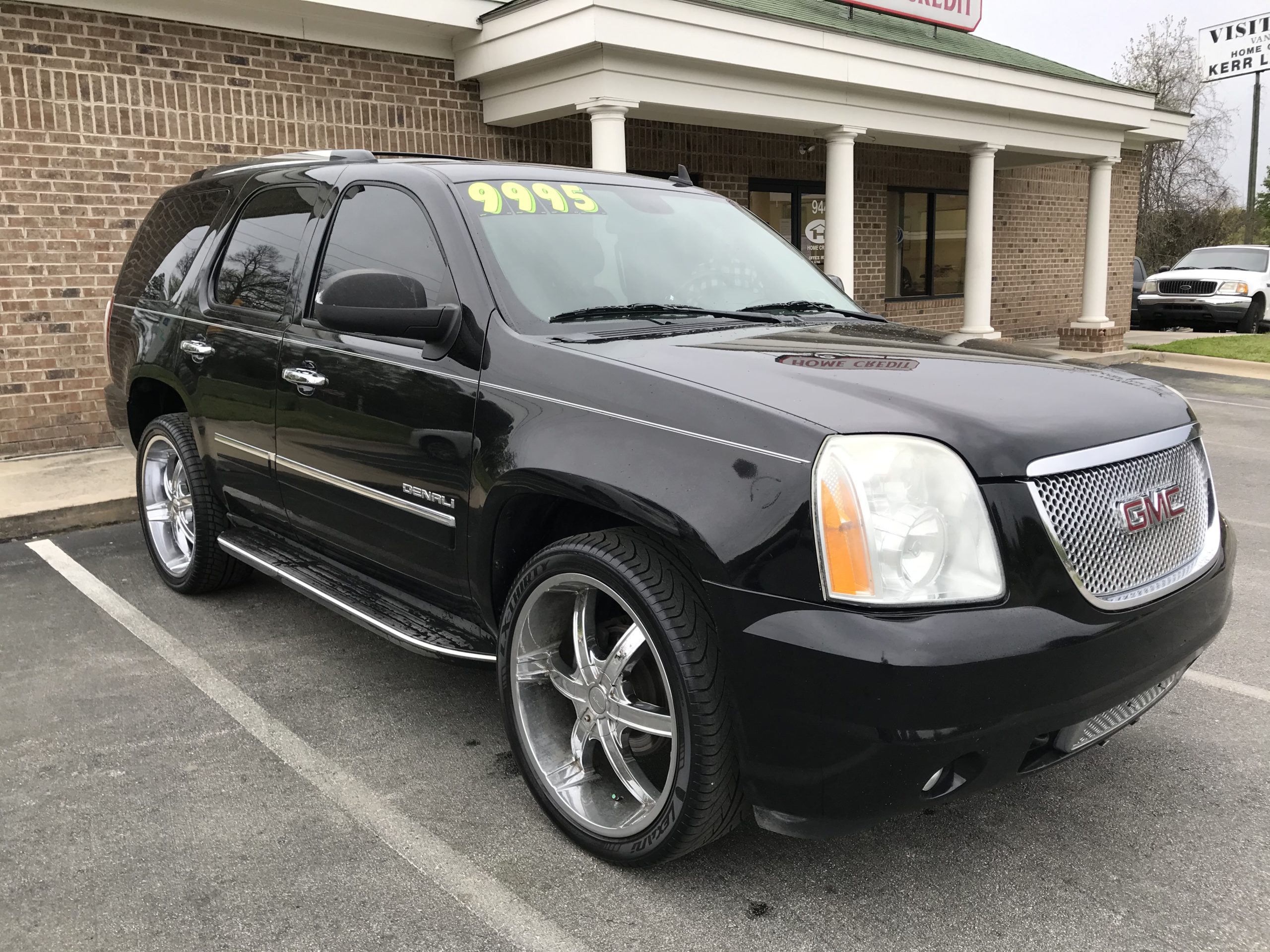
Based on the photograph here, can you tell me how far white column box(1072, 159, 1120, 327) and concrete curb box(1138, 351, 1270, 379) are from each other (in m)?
0.90

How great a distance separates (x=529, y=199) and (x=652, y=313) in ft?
2.07

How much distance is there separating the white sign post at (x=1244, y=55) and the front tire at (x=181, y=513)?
121ft

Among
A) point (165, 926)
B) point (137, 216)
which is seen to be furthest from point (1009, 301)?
point (165, 926)

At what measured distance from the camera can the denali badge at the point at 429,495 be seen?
3217mm

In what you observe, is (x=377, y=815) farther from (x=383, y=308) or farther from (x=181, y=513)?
(x=181, y=513)

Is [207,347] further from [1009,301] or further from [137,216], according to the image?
[1009,301]

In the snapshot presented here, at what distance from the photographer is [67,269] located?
28.1 feet

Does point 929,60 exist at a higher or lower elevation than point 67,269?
higher

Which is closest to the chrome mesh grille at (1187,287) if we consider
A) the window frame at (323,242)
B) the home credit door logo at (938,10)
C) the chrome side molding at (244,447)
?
the home credit door logo at (938,10)

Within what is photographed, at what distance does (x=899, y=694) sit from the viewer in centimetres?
221

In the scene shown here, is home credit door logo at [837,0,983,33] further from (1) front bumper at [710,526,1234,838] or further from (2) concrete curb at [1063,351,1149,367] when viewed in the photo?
(1) front bumper at [710,526,1234,838]

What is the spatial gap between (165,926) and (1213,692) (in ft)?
11.7

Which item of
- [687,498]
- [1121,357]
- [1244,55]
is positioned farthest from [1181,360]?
[1244,55]

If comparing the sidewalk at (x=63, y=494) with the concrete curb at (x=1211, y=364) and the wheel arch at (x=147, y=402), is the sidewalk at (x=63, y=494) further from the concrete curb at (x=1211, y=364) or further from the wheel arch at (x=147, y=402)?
the concrete curb at (x=1211, y=364)
